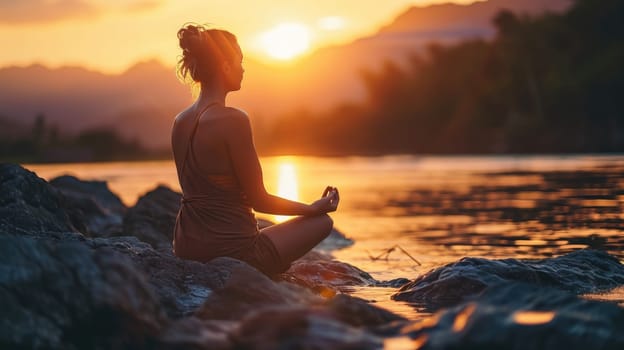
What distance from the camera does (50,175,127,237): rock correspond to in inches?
509

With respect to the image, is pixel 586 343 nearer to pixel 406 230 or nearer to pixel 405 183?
pixel 406 230

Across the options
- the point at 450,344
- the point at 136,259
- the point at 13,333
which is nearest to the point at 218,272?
the point at 136,259

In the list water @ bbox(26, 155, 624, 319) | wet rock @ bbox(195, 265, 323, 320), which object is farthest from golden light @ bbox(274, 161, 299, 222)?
wet rock @ bbox(195, 265, 323, 320)

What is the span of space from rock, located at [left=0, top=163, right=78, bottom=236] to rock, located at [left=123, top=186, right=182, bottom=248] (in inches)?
48.3

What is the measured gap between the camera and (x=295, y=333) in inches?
176

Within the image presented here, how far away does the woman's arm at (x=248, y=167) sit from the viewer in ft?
21.5

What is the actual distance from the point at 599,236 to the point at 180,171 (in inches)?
328

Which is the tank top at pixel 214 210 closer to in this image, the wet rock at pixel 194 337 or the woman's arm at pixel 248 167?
the woman's arm at pixel 248 167

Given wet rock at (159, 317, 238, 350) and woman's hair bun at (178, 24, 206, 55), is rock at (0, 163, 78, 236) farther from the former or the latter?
wet rock at (159, 317, 238, 350)

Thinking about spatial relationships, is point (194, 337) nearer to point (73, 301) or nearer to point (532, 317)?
point (73, 301)

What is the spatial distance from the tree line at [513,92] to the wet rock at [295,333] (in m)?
62.5

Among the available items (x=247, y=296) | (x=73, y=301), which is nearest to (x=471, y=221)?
(x=247, y=296)

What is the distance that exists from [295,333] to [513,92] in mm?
92410

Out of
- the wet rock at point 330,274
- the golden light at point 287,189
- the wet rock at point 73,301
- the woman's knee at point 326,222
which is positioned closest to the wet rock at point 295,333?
the wet rock at point 73,301
